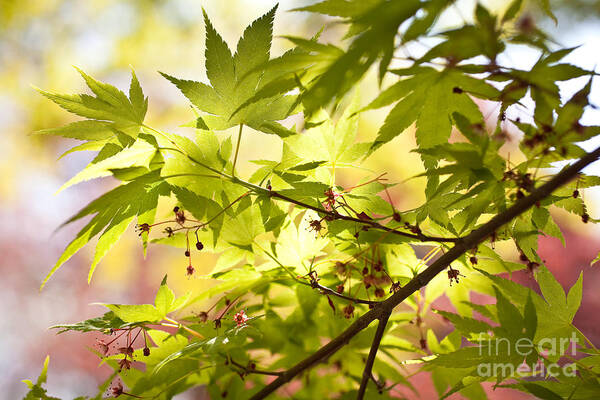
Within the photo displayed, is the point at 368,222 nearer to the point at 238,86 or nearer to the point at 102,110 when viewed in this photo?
the point at 238,86

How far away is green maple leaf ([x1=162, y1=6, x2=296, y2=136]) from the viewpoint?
1.72 ft

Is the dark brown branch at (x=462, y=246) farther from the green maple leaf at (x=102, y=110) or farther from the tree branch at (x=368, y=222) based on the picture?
the green maple leaf at (x=102, y=110)

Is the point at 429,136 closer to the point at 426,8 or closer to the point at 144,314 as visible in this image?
the point at 426,8

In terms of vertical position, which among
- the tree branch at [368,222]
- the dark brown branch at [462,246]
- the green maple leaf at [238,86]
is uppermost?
the green maple leaf at [238,86]

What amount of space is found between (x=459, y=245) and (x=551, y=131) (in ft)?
0.48

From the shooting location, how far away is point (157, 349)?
26.7 inches

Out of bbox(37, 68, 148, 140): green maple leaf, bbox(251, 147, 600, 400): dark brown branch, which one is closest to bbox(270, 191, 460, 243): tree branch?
bbox(251, 147, 600, 400): dark brown branch

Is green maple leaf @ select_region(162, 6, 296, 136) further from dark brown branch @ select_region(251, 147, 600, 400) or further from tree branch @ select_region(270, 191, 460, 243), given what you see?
dark brown branch @ select_region(251, 147, 600, 400)

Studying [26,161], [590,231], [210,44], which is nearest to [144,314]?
[210,44]

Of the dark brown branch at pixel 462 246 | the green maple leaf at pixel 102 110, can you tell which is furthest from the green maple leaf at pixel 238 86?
the dark brown branch at pixel 462 246

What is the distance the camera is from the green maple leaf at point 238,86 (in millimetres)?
525

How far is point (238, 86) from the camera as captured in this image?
53 cm

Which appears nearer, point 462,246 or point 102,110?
point 462,246

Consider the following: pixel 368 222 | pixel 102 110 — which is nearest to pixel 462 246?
pixel 368 222
